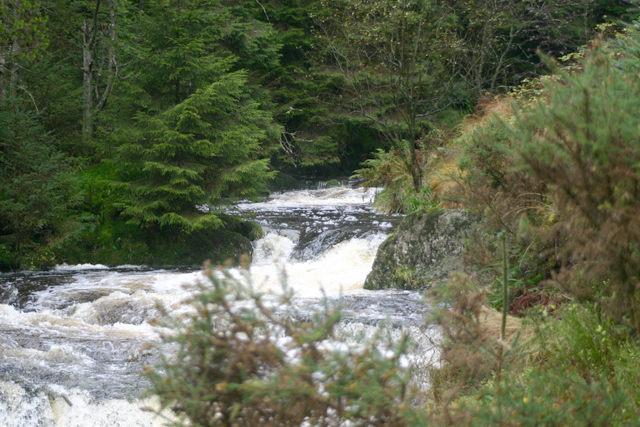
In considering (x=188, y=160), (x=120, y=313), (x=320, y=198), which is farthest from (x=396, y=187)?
(x=120, y=313)

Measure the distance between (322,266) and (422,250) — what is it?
2610 mm

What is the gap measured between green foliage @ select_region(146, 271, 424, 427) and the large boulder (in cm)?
562

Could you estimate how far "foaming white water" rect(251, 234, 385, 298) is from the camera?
848 cm

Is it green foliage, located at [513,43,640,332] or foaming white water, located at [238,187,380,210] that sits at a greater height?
green foliage, located at [513,43,640,332]

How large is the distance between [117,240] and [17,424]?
Result: 6485 millimetres

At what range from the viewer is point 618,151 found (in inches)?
84.2

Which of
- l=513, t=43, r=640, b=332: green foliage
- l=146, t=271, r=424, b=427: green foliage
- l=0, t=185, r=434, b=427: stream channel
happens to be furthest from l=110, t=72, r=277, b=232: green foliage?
l=146, t=271, r=424, b=427: green foliage

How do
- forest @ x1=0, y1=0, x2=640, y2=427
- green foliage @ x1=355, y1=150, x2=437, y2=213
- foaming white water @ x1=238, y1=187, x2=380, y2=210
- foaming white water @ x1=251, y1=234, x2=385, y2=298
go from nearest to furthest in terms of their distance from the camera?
1. forest @ x1=0, y1=0, x2=640, y2=427
2. foaming white water @ x1=251, y1=234, x2=385, y2=298
3. green foliage @ x1=355, y1=150, x2=437, y2=213
4. foaming white water @ x1=238, y1=187, x2=380, y2=210

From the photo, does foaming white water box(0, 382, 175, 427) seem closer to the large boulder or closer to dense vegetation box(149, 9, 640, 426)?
dense vegetation box(149, 9, 640, 426)

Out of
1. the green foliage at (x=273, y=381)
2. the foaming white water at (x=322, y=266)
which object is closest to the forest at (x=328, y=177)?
the green foliage at (x=273, y=381)

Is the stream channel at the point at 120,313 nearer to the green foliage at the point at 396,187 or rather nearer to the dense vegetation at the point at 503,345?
the dense vegetation at the point at 503,345

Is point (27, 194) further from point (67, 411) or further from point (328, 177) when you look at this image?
point (328, 177)

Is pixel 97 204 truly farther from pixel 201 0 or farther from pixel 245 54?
pixel 245 54

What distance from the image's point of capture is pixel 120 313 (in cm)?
694
